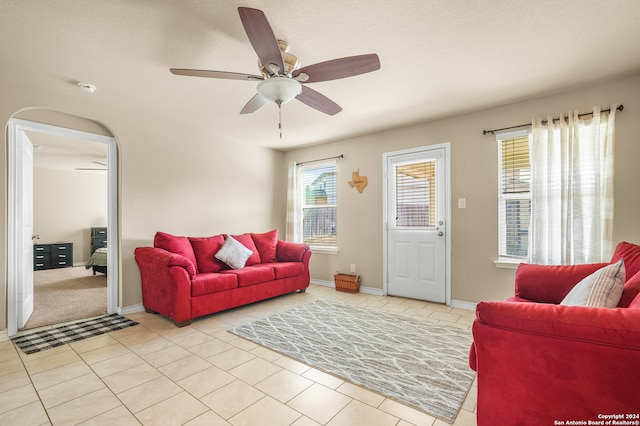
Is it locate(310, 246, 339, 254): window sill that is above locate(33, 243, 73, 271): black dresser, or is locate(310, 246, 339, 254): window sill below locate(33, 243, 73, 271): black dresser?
above

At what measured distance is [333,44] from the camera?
89.3 inches

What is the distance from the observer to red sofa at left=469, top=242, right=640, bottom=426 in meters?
1.04

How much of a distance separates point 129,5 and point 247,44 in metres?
0.75

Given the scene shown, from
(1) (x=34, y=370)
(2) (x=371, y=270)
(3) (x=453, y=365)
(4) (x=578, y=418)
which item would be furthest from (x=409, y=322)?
(1) (x=34, y=370)

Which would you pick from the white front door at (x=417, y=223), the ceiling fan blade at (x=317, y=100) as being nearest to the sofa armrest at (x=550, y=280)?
the white front door at (x=417, y=223)

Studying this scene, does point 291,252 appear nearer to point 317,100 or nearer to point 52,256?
point 317,100

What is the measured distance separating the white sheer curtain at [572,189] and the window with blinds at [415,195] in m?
1.16

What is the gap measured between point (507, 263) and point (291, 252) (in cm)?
287

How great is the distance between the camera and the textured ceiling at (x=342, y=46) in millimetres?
1906

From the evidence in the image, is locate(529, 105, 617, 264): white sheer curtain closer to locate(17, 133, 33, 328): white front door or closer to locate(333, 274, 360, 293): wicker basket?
locate(333, 274, 360, 293): wicker basket

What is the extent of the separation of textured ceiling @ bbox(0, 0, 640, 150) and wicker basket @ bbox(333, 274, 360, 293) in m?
2.54

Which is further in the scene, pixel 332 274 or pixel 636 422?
pixel 332 274

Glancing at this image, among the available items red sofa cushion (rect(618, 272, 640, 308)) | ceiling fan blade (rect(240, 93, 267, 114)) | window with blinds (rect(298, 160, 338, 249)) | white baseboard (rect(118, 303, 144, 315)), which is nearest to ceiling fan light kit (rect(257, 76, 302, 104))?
ceiling fan blade (rect(240, 93, 267, 114))

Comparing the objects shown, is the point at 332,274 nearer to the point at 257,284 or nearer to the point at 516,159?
the point at 257,284
